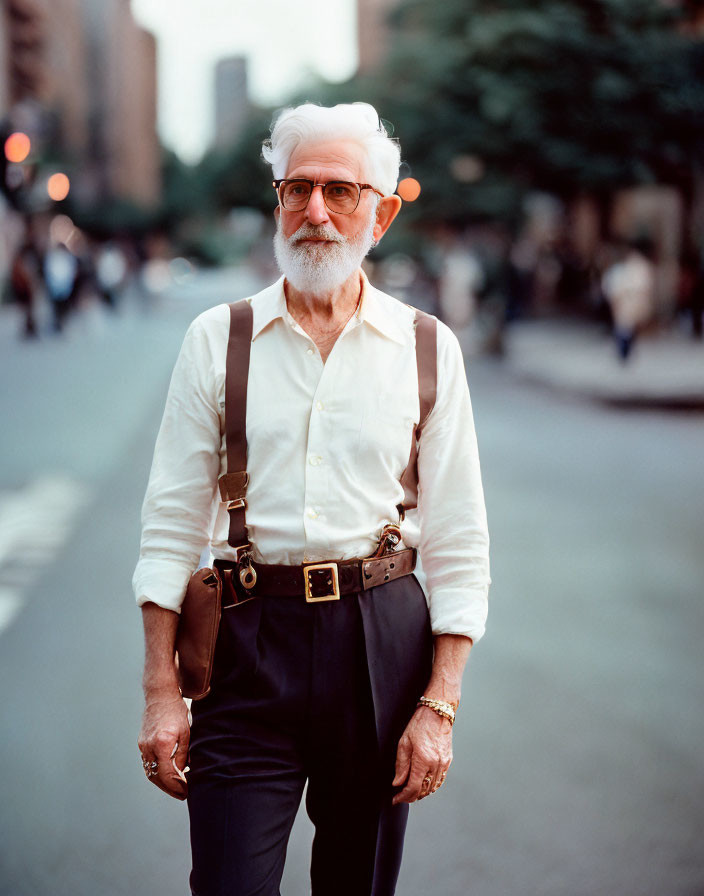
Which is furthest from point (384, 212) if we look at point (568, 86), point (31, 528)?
point (568, 86)

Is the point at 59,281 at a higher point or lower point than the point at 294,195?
lower

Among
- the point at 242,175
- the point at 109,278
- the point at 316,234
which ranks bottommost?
the point at 109,278

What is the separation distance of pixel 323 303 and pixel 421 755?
0.86m

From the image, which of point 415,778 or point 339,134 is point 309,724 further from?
point 339,134

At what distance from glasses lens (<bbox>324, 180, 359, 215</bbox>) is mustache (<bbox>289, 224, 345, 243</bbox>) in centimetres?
4

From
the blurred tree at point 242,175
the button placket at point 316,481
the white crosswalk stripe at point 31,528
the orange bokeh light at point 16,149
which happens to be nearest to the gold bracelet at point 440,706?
the button placket at point 316,481

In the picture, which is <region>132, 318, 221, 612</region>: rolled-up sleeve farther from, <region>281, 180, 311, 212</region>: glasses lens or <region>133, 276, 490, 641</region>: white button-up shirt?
<region>281, 180, 311, 212</region>: glasses lens

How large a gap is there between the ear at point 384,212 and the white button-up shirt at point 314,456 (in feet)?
0.56

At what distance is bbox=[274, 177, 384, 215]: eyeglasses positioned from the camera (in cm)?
227

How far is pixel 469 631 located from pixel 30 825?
208cm

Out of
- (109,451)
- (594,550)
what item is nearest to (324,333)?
(594,550)

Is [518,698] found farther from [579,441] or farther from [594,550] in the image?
[579,441]

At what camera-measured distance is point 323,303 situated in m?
2.37

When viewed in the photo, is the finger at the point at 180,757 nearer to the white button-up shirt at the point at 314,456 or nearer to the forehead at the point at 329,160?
the white button-up shirt at the point at 314,456
